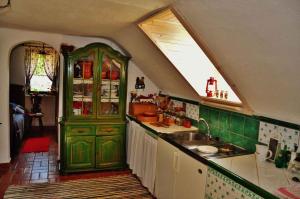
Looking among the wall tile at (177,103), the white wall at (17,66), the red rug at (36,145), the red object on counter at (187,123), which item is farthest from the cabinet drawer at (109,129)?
the white wall at (17,66)

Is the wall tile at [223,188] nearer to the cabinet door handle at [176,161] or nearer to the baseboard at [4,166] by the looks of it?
the cabinet door handle at [176,161]

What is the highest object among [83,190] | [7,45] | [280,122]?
[7,45]

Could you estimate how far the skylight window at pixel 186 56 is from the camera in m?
2.54

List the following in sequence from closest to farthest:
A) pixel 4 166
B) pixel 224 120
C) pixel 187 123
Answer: pixel 224 120 < pixel 187 123 < pixel 4 166

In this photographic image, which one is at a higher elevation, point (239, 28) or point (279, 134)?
point (239, 28)

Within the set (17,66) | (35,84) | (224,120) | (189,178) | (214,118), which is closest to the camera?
(189,178)

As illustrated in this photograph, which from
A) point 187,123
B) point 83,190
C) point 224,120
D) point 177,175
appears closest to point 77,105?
point 83,190

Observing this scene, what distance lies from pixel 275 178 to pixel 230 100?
94 cm

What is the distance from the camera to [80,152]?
11.5 feet

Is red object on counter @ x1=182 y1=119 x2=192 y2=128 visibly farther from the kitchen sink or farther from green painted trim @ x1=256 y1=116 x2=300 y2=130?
green painted trim @ x1=256 y1=116 x2=300 y2=130

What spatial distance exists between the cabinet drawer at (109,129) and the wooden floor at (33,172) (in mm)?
636

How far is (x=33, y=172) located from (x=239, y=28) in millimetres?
3486

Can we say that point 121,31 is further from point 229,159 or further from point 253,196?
point 253,196

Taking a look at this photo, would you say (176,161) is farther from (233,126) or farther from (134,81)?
(134,81)
